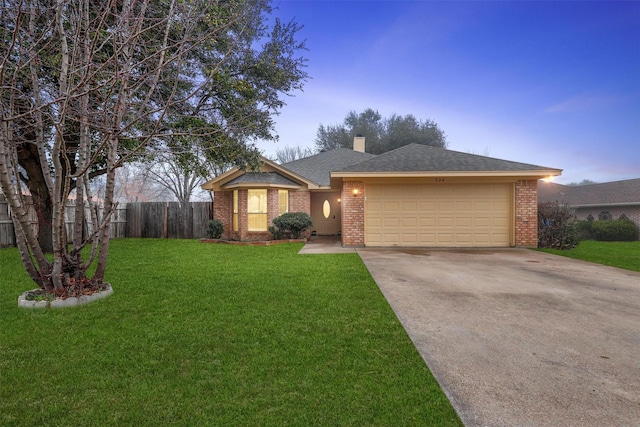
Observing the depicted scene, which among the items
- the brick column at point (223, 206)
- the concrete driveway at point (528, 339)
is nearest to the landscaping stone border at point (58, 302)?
the concrete driveway at point (528, 339)

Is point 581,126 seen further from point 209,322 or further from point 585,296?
point 209,322

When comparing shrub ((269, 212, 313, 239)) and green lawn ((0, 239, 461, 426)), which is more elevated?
shrub ((269, 212, 313, 239))

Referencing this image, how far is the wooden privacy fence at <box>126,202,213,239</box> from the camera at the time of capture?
14.6m

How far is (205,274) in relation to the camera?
637 centimetres

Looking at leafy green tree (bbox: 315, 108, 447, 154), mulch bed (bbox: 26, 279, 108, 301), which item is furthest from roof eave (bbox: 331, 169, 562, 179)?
leafy green tree (bbox: 315, 108, 447, 154)

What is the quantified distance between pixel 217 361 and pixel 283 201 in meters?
11.3

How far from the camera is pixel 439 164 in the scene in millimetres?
10352

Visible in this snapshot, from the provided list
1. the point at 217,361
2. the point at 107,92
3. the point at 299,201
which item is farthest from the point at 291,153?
the point at 217,361

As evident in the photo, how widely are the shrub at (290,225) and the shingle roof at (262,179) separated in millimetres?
1787

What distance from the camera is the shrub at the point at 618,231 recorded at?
631 inches

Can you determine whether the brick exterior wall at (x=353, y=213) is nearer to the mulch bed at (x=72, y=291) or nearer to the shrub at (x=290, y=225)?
the shrub at (x=290, y=225)

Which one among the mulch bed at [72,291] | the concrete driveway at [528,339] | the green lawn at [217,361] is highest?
the mulch bed at [72,291]

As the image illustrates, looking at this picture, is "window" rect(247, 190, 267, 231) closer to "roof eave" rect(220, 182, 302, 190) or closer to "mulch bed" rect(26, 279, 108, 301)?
"roof eave" rect(220, 182, 302, 190)

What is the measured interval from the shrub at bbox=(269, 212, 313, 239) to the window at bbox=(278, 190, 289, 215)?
1.20m
